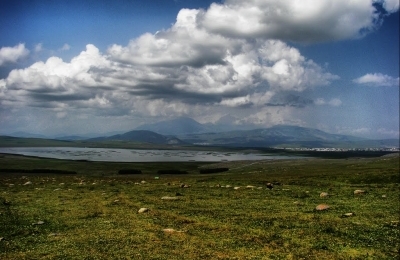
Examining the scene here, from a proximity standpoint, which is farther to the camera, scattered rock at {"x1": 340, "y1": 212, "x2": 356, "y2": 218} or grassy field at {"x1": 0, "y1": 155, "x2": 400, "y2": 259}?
scattered rock at {"x1": 340, "y1": 212, "x2": 356, "y2": 218}

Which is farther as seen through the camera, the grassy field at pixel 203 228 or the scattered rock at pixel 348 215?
the scattered rock at pixel 348 215

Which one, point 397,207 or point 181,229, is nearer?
point 181,229

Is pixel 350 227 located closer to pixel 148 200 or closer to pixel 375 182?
pixel 148 200

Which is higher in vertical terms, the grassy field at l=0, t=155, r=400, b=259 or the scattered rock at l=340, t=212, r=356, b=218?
the scattered rock at l=340, t=212, r=356, b=218

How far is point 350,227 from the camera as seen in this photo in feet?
74.9

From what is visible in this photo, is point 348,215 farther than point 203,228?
Yes

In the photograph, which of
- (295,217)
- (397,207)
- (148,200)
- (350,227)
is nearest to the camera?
(350,227)

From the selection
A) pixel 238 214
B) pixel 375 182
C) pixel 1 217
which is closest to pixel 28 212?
pixel 1 217

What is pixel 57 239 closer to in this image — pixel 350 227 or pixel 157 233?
pixel 157 233

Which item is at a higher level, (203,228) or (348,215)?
(348,215)

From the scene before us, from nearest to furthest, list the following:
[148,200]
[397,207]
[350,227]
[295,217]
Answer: [350,227] < [295,217] < [397,207] < [148,200]

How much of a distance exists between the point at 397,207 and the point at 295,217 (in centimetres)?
1035

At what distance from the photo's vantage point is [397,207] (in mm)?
29453

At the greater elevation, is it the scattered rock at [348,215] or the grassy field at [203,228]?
the scattered rock at [348,215]
